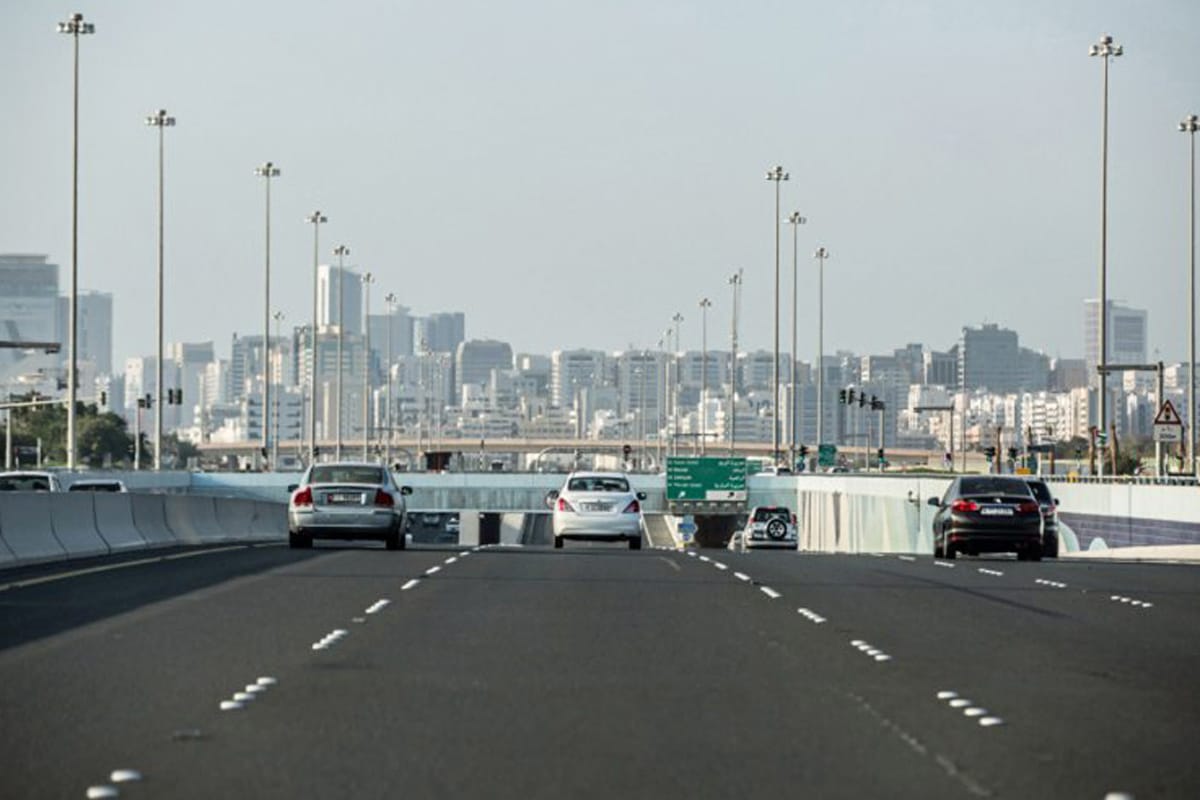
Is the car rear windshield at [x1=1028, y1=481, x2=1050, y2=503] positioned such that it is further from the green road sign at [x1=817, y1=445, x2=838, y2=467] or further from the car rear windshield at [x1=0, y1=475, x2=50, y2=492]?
the green road sign at [x1=817, y1=445, x2=838, y2=467]

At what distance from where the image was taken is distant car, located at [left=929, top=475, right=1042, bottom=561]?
41969 mm

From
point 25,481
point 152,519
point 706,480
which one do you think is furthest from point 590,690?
point 706,480

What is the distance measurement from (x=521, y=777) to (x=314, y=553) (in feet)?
88.8

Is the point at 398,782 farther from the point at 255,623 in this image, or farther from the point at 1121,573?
the point at 1121,573

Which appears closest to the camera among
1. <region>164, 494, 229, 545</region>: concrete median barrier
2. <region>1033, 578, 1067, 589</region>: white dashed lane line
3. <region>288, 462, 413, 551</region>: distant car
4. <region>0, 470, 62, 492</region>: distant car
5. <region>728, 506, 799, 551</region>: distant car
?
<region>1033, 578, 1067, 589</region>: white dashed lane line

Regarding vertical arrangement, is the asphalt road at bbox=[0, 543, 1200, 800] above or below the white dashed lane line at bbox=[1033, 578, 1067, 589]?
above

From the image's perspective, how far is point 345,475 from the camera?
131 ft

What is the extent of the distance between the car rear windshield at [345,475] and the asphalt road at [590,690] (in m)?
11.7

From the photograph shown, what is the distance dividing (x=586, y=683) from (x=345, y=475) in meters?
24.9

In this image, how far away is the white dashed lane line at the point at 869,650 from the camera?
17.8m

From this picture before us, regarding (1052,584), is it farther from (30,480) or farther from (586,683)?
(30,480)

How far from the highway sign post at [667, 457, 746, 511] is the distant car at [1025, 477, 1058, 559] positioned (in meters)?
70.5

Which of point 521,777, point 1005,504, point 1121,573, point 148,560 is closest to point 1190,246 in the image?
point 1005,504

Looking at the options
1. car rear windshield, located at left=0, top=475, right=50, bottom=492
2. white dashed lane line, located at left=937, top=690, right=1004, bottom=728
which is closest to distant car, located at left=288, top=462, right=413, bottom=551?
car rear windshield, located at left=0, top=475, right=50, bottom=492
